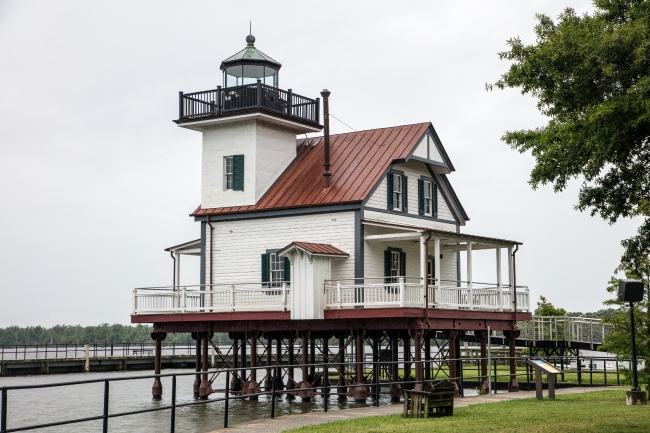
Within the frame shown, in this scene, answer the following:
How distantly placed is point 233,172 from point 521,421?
20.5m

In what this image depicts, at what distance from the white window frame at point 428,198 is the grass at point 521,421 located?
14.3 m

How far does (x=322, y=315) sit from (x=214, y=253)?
7.31 m

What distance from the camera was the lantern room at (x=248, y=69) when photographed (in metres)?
37.9

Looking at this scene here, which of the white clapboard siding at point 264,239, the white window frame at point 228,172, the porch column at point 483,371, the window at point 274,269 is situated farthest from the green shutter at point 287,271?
the porch column at point 483,371

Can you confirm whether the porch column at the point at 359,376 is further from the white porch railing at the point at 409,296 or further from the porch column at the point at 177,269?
the porch column at the point at 177,269

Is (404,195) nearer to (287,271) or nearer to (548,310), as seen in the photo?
(287,271)

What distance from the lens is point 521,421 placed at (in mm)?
18969

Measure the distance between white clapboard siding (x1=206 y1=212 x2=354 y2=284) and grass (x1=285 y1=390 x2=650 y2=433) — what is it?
10.8 meters

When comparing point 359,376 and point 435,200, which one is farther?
point 435,200

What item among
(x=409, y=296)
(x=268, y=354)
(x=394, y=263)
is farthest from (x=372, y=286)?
(x=268, y=354)

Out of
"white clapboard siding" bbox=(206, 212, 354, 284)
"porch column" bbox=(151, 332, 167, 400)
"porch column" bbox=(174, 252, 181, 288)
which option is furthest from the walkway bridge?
"porch column" bbox=(151, 332, 167, 400)

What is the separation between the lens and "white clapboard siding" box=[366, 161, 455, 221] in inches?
1328

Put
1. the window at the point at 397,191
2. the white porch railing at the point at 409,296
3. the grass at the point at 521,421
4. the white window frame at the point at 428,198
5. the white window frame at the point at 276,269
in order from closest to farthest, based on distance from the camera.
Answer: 1. the grass at the point at 521,421
2. the white porch railing at the point at 409,296
3. the white window frame at the point at 276,269
4. the window at the point at 397,191
5. the white window frame at the point at 428,198

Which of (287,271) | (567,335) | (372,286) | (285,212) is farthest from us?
(567,335)
